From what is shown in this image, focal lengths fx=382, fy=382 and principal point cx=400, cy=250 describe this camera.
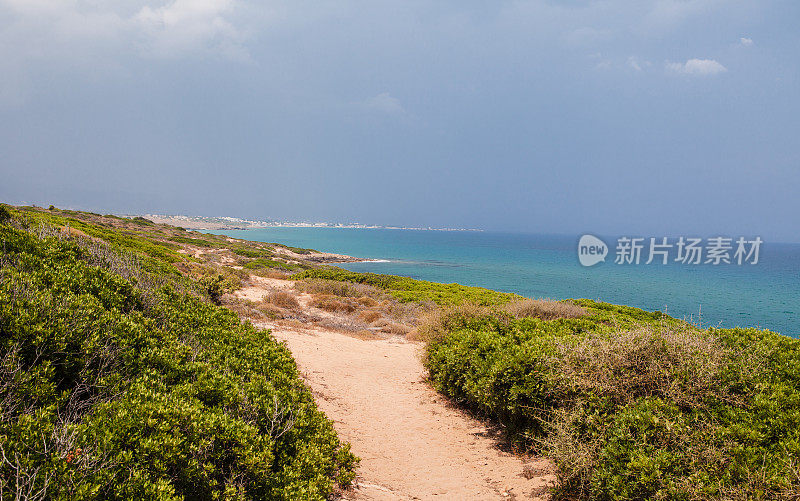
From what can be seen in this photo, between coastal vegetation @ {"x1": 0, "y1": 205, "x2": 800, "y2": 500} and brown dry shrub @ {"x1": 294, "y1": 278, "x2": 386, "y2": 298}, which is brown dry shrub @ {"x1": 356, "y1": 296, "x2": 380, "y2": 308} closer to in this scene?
brown dry shrub @ {"x1": 294, "y1": 278, "x2": 386, "y2": 298}

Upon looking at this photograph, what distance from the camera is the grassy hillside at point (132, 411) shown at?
246 cm

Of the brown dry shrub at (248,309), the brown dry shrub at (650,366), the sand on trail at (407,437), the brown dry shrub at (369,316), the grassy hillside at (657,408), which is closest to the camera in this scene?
the grassy hillside at (657,408)

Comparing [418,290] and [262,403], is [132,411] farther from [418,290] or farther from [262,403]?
[418,290]

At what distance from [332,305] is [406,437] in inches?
508

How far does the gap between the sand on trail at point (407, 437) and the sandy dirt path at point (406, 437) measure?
0.05 ft

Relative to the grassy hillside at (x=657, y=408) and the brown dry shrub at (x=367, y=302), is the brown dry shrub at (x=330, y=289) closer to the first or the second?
the brown dry shrub at (x=367, y=302)

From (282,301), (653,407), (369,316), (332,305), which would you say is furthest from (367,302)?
(653,407)

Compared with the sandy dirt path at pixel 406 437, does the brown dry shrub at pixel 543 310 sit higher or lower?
higher

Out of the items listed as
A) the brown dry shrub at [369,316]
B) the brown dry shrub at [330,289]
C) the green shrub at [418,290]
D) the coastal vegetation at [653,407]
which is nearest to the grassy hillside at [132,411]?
the coastal vegetation at [653,407]

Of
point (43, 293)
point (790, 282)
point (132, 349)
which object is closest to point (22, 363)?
point (132, 349)

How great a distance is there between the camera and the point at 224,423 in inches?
133

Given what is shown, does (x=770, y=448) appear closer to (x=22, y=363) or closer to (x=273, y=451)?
(x=273, y=451)

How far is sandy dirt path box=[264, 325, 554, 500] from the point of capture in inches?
217

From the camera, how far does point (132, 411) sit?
9.92 ft
